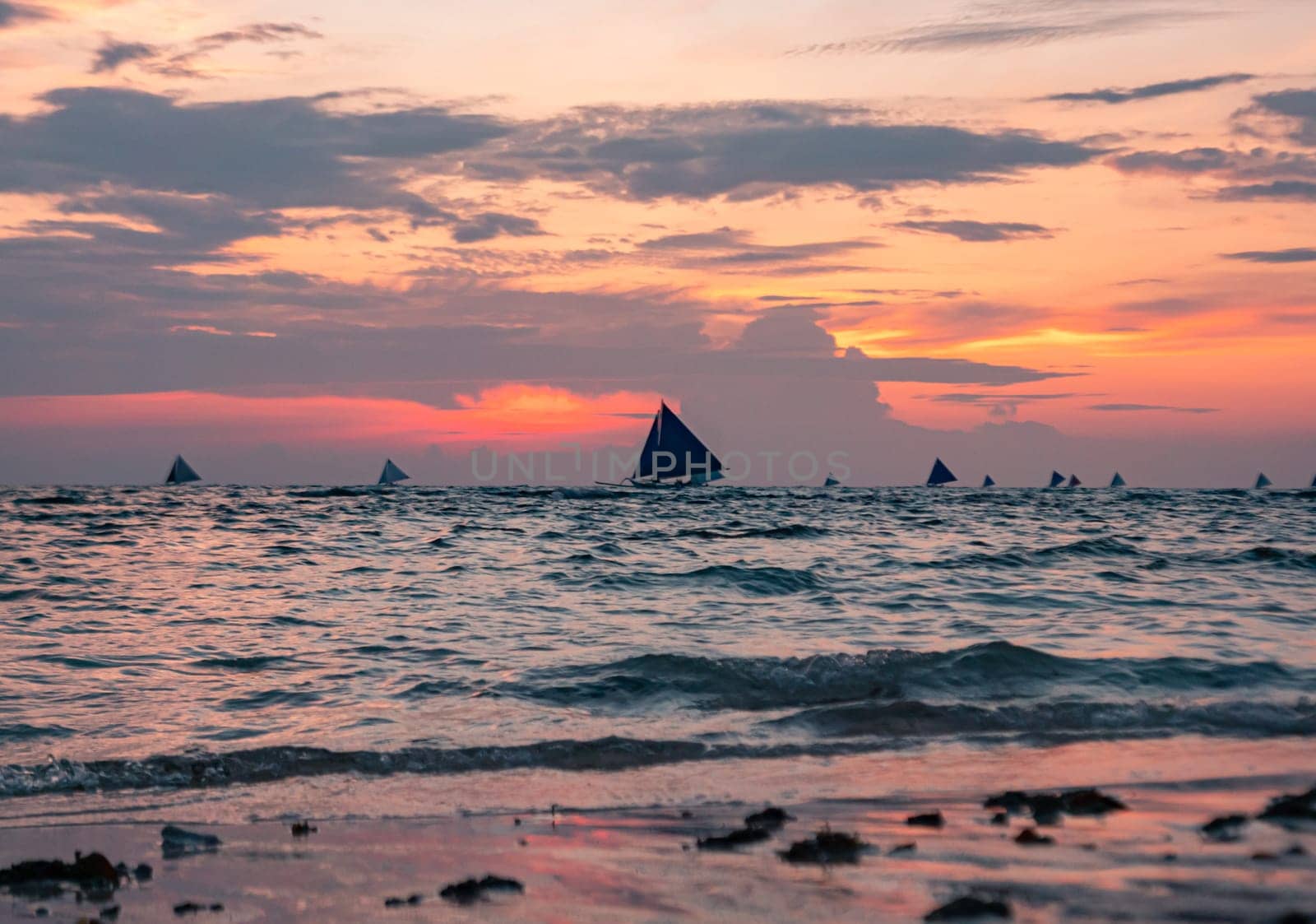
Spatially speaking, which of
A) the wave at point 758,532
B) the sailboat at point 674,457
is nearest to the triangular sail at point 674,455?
the sailboat at point 674,457

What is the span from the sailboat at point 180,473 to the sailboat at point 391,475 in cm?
1906

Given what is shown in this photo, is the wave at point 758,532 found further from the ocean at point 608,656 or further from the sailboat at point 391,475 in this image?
the sailboat at point 391,475

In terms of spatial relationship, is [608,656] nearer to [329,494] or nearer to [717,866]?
[717,866]

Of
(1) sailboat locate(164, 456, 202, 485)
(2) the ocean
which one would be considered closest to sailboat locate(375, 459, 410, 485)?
(1) sailboat locate(164, 456, 202, 485)

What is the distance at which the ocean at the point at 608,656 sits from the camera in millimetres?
8789

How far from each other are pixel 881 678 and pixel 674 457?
70940mm

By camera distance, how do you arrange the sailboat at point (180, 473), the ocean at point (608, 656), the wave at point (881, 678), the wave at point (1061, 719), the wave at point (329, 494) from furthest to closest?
the sailboat at point (180, 473)
the wave at point (329, 494)
the wave at point (881, 678)
the wave at point (1061, 719)
the ocean at point (608, 656)

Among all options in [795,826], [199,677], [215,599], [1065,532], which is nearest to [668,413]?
[1065,532]

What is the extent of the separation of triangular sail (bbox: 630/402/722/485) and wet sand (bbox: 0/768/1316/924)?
73.6 meters

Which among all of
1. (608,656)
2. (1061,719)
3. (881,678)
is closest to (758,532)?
(608,656)

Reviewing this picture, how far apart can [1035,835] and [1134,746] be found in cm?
316

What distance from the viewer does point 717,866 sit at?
553 centimetres

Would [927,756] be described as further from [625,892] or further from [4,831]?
[4,831]

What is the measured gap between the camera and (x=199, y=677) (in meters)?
11.4
